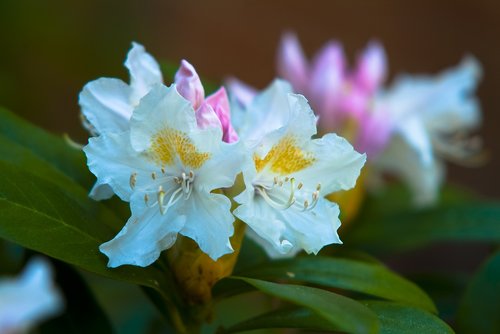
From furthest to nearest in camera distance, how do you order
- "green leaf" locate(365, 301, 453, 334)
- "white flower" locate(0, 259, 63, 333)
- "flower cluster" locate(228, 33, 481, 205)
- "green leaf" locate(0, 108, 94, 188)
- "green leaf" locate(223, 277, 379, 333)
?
"flower cluster" locate(228, 33, 481, 205), "white flower" locate(0, 259, 63, 333), "green leaf" locate(0, 108, 94, 188), "green leaf" locate(365, 301, 453, 334), "green leaf" locate(223, 277, 379, 333)

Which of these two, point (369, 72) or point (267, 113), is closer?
point (267, 113)

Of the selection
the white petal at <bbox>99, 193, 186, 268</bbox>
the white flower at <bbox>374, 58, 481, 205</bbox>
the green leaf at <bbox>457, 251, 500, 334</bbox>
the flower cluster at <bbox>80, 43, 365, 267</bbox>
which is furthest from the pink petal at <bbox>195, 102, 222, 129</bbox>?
the white flower at <bbox>374, 58, 481, 205</bbox>

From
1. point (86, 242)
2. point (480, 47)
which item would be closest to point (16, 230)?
point (86, 242)

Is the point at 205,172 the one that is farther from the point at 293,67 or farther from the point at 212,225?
the point at 293,67

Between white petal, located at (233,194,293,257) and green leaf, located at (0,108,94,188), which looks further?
green leaf, located at (0,108,94,188)

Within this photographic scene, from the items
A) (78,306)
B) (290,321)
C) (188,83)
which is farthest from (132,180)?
(78,306)

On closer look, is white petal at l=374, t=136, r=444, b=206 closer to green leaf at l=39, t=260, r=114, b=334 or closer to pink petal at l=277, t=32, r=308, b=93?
pink petal at l=277, t=32, r=308, b=93
